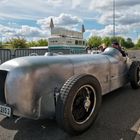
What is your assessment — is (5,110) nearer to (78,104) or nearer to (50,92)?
(50,92)

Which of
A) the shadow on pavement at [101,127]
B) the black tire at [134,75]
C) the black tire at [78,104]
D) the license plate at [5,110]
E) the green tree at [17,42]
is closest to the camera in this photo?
the black tire at [78,104]

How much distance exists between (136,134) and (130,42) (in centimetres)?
9373

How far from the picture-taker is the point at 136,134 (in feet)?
11.5

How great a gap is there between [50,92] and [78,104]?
1.73 ft

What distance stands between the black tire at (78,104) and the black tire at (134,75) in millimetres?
2452

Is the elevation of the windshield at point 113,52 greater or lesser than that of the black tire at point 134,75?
greater

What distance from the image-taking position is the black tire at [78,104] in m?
3.20

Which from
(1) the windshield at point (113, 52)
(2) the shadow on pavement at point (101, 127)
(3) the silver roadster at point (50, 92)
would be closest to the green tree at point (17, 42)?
(1) the windshield at point (113, 52)

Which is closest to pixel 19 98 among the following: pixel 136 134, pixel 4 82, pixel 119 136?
pixel 4 82

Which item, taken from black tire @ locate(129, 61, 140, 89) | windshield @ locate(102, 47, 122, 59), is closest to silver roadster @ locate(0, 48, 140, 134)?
windshield @ locate(102, 47, 122, 59)

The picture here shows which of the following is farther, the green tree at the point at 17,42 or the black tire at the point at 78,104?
the green tree at the point at 17,42

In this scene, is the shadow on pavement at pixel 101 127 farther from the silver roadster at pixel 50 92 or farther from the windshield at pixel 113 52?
the windshield at pixel 113 52

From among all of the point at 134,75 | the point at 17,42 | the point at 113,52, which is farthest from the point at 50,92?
the point at 17,42

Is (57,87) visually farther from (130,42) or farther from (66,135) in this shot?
(130,42)
